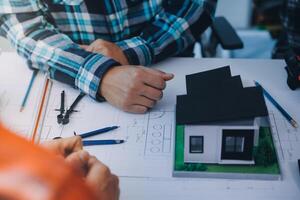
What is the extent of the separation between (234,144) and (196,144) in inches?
2.9

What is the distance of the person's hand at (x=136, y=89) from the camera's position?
3.23 ft

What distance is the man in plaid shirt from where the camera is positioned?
3.49 feet

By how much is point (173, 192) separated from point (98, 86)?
14.1 inches

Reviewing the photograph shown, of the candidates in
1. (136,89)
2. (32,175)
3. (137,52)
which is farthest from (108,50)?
(32,175)

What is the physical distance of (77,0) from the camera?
1.17 meters

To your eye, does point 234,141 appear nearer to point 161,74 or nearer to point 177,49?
point 161,74

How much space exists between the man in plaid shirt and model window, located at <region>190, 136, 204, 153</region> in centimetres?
28

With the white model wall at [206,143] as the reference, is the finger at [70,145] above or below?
above

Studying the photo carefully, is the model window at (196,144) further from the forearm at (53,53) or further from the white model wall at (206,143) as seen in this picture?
the forearm at (53,53)

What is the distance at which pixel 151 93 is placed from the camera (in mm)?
983

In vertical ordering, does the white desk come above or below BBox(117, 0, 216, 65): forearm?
below

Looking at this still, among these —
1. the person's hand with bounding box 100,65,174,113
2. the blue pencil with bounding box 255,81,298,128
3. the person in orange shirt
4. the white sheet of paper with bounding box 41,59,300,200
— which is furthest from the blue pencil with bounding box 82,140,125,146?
the person in orange shirt

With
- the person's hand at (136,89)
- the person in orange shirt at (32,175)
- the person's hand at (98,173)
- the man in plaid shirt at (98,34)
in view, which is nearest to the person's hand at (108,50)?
the man in plaid shirt at (98,34)

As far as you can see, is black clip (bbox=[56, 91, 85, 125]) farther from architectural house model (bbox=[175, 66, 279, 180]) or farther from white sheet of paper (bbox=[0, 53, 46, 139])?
architectural house model (bbox=[175, 66, 279, 180])
